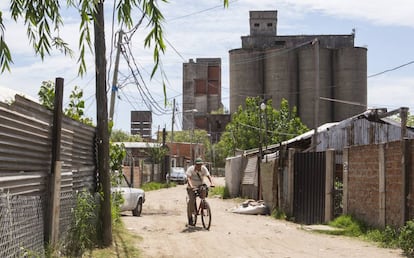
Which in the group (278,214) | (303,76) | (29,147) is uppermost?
(303,76)

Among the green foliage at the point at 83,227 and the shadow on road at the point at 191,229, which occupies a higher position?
the green foliage at the point at 83,227

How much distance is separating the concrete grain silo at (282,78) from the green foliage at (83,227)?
202ft

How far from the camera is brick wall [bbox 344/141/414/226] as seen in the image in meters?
12.8

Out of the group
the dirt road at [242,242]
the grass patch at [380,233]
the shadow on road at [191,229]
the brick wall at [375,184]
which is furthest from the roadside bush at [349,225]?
the shadow on road at [191,229]

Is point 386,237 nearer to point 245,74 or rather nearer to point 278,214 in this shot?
point 278,214

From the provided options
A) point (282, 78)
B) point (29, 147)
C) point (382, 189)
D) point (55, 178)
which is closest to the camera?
point (29, 147)

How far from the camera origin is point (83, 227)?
10.4 metres

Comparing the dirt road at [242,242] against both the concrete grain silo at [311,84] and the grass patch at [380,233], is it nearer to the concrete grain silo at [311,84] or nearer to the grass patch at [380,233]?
the grass patch at [380,233]

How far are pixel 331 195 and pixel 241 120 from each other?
45.7 metres

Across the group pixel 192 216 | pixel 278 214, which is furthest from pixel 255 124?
pixel 192 216

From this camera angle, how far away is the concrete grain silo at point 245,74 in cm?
7475

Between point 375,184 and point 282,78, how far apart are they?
58.6m

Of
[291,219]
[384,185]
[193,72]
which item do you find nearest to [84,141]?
[384,185]

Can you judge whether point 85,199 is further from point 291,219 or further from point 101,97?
point 291,219
